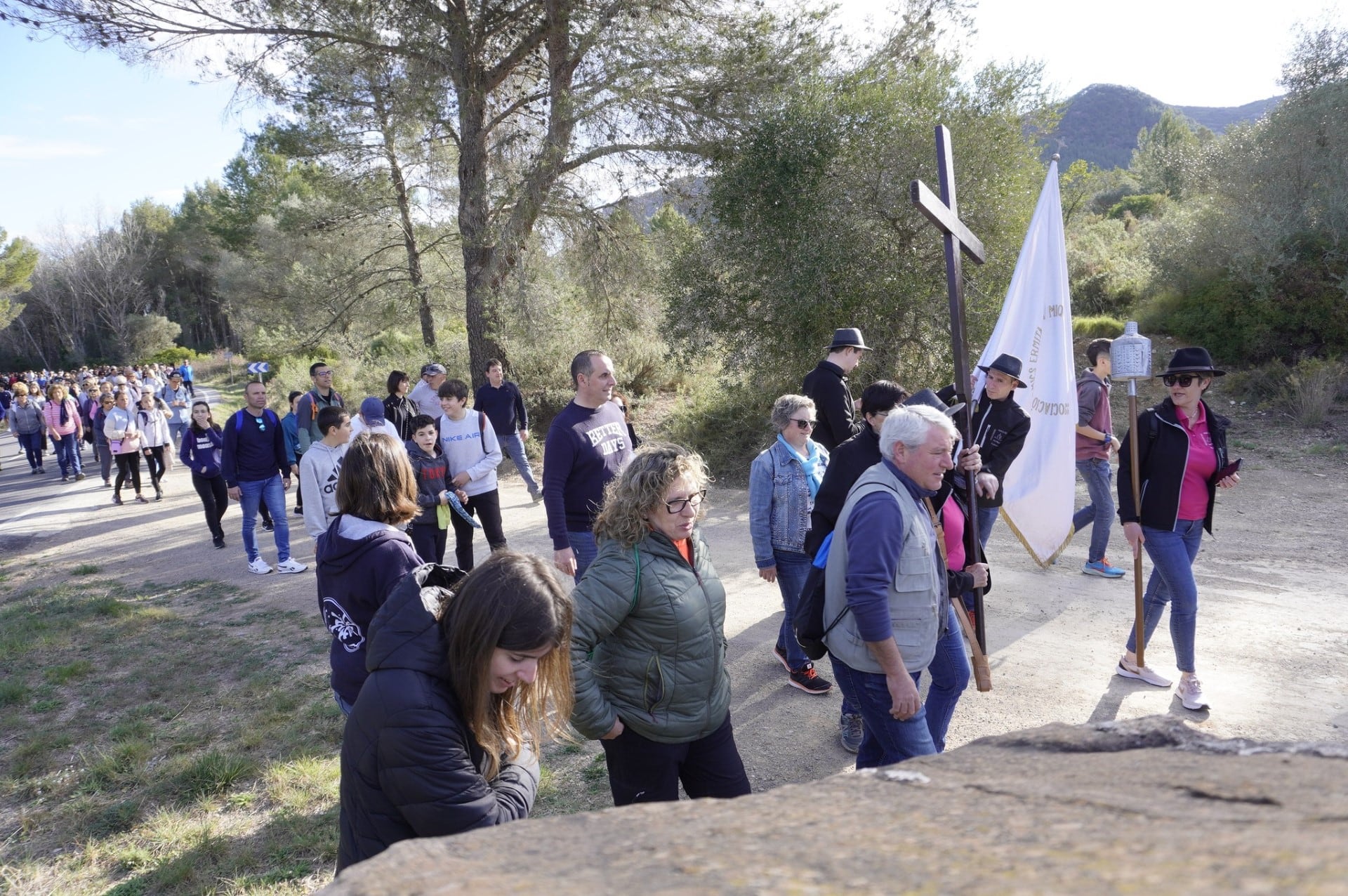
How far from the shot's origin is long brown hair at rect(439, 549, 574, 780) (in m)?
1.86

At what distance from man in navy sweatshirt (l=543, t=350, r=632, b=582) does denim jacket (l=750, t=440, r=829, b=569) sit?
2.67ft

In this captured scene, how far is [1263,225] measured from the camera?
14586 mm

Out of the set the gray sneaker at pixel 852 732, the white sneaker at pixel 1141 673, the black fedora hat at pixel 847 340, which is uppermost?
the black fedora hat at pixel 847 340

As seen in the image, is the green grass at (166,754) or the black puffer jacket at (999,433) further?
the black puffer jacket at (999,433)

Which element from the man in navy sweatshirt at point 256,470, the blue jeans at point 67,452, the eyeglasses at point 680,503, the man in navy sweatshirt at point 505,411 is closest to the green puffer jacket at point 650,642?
the eyeglasses at point 680,503

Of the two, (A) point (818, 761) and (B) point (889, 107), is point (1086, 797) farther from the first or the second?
(B) point (889, 107)

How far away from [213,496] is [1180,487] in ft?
31.3

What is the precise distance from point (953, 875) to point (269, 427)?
8676mm

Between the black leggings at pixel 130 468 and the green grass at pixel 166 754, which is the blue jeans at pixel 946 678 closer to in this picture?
the green grass at pixel 166 754

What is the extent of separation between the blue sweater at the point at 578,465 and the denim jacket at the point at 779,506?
846 mm

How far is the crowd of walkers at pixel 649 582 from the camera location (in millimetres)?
1870

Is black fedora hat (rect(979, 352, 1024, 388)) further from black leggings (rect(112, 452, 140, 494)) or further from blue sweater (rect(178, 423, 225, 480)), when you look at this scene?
black leggings (rect(112, 452, 140, 494))

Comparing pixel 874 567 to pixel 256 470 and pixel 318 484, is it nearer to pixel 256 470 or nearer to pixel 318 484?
pixel 318 484

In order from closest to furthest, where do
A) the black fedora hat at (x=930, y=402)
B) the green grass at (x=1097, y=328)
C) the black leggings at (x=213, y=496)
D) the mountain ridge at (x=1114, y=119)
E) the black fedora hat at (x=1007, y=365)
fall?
the black fedora hat at (x=930, y=402) < the black fedora hat at (x=1007, y=365) < the black leggings at (x=213, y=496) < the green grass at (x=1097, y=328) < the mountain ridge at (x=1114, y=119)
